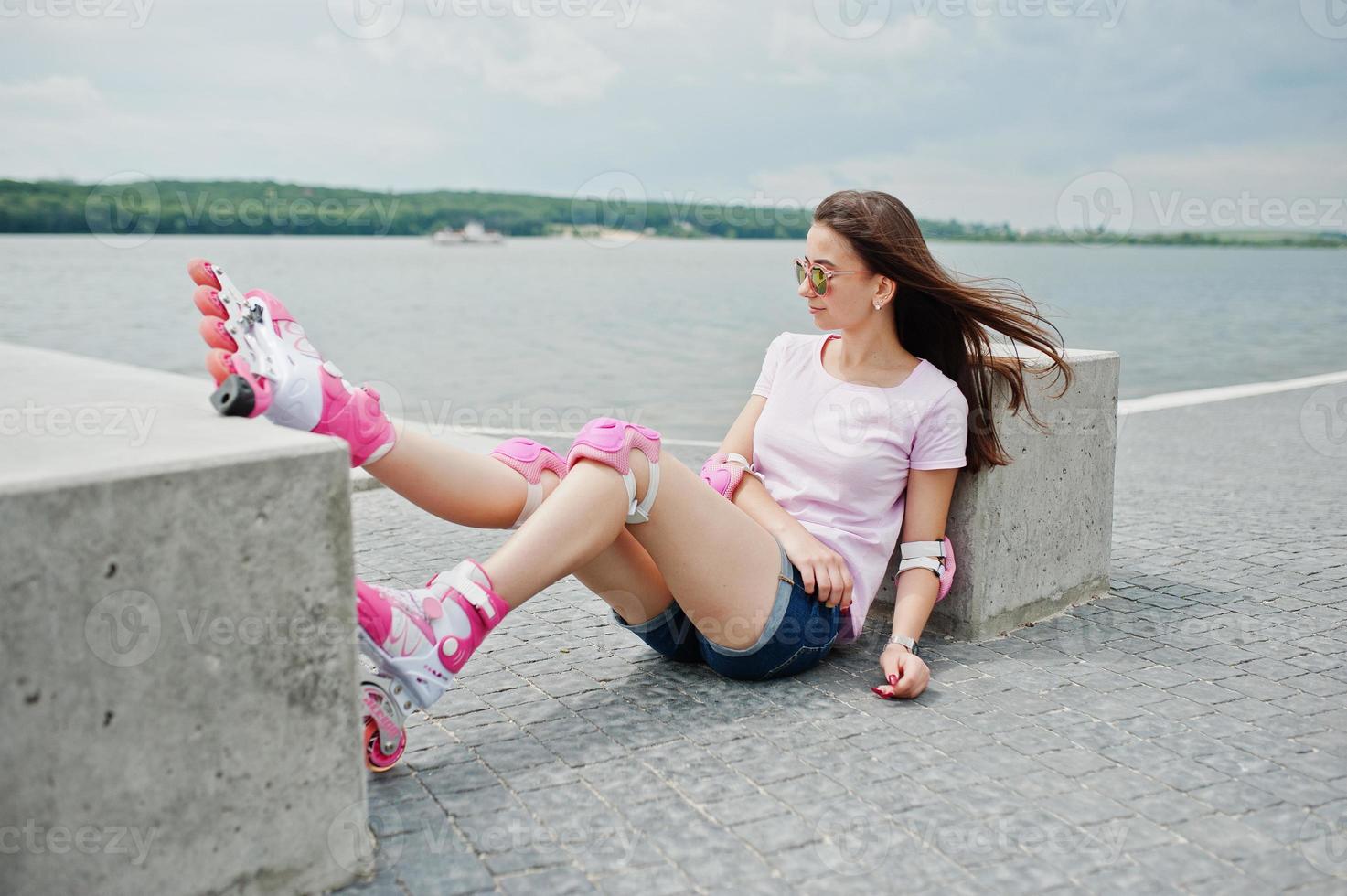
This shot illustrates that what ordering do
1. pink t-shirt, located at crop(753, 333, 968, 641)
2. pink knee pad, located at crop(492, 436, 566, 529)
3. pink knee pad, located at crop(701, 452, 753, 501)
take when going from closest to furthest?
pink knee pad, located at crop(492, 436, 566, 529) → pink t-shirt, located at crop(753, 333, 968, 641) → pink knee pad, located at crop(701, 452, 753, 501)

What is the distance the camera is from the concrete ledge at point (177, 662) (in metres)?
2.03

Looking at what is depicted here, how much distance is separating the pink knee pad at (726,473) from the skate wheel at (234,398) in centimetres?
152

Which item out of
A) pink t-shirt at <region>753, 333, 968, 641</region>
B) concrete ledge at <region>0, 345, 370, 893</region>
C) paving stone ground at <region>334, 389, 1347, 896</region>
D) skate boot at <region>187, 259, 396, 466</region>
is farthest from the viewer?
pink t-shirt at <region>753, 333, 968, 641</region>

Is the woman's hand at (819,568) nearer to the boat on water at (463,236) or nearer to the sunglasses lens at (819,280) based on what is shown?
the sunglasses lens at (819,280)

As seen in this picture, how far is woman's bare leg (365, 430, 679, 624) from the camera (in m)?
3.04

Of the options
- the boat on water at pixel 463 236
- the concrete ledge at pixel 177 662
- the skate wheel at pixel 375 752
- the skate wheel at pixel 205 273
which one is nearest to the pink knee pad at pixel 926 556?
the skate wheel at pixel 375 752

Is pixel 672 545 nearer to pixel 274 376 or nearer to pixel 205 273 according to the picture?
pixel 274 376

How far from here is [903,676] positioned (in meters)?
3.40

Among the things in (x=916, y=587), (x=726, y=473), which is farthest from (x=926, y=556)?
(x=726, y=473)

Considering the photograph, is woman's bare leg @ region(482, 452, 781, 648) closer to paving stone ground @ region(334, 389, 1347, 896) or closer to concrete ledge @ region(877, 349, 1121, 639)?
paving stone ground @ region(334, 389, 1347, 896)

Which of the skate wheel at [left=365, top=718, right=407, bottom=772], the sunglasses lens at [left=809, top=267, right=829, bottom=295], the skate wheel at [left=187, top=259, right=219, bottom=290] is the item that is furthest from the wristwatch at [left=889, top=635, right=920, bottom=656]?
the skate wheel at [left=187, top=259, right=219, bottom=290]

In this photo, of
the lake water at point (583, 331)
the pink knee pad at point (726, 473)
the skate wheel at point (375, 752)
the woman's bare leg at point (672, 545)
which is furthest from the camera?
the lake water at point (583, 331)

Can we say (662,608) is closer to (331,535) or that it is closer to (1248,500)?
(331,535)

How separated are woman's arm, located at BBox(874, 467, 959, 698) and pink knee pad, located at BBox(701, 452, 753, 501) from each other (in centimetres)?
55
